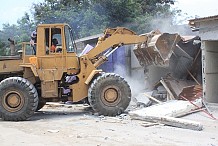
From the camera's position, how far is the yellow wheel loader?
12.1 meters

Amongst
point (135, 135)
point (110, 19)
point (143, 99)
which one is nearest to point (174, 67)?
point (143, 99)

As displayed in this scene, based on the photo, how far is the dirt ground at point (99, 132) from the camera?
27.2 ft

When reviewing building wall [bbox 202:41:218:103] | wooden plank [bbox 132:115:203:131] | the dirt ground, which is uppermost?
building wall [bbox 202:41:218:103]

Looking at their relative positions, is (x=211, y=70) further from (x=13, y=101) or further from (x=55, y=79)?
(x=13, y=101)

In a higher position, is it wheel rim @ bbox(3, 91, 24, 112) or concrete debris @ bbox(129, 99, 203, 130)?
wheel rim @ bbox(3, 91, 24, 112)

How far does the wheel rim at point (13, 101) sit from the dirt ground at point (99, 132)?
50cm

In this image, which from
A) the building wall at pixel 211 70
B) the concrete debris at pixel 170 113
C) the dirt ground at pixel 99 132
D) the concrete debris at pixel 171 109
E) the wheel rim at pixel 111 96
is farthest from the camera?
the building wall at pixel 211 70

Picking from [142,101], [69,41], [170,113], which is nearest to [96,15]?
[142,101]

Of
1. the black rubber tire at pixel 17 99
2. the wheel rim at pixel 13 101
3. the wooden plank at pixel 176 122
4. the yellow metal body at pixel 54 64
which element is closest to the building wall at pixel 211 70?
the wooden plank at pixel 176 122

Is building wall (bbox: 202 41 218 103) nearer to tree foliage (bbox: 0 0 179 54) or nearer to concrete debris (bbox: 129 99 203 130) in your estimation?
concrete debris (bbox: 129 99 203 130)

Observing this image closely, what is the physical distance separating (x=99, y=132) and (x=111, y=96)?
309 centimetres

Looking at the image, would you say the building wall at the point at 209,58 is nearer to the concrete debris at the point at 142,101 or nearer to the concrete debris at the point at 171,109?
the concrete debris at the point at 171,109

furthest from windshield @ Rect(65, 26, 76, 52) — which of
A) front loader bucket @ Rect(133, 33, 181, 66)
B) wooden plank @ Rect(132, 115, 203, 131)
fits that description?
wooden plank @ Rect(132, 115, 203, 131)

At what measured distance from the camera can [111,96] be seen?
12.5m
